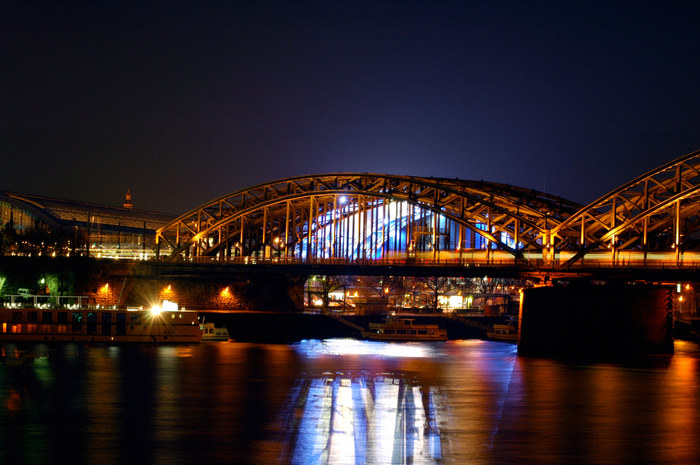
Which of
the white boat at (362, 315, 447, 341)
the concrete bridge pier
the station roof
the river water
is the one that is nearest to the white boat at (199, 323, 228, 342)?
the river water

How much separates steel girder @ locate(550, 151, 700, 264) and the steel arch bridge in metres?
0.12

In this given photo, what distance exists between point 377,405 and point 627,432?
12.1 m

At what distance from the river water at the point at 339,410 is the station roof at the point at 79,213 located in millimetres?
69977

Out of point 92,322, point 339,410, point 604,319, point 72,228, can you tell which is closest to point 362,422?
point 339,410

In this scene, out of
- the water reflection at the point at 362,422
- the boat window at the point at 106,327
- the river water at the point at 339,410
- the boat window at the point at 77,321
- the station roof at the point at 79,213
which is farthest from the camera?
the station roof at the point at 79,213

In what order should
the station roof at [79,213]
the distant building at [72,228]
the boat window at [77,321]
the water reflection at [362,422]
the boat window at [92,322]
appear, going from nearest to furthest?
the water reflection at [362,422] → the boat window at [77,321] → the boat window at [92,322] → the distant building at [72,228] → the station roof at [79,213]

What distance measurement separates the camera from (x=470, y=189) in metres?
107

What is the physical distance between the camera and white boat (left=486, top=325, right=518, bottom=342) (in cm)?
10806

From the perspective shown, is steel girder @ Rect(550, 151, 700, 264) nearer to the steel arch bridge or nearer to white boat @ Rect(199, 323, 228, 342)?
the steel arch bridge

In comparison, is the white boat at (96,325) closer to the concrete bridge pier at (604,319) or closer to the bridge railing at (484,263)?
the bridge railing at (484,263)

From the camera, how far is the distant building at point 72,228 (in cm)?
11456

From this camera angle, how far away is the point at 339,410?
48.2m

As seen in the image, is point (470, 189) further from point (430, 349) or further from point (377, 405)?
point (377, 405)

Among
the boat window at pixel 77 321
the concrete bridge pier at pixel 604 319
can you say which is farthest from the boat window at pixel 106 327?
the concrete bridge pier at pixel 604 319
